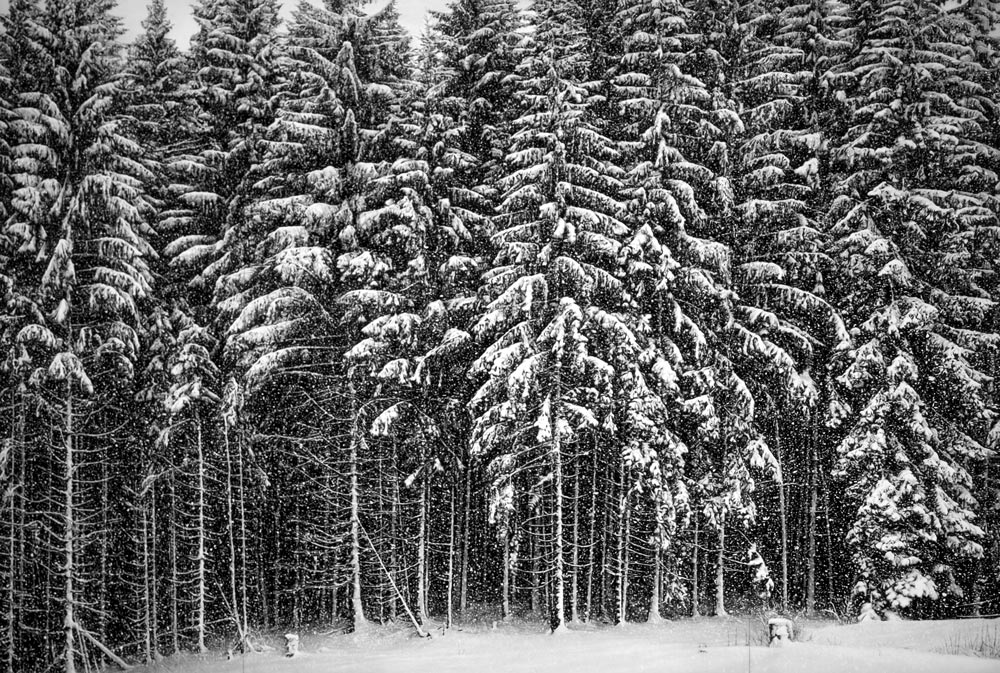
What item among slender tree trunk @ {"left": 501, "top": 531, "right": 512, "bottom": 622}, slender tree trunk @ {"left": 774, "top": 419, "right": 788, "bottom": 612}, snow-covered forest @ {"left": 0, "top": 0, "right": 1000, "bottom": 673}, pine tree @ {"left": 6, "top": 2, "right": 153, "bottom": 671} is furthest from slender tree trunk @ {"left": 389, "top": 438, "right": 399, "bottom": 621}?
slender tree trunk @ {"left": 774, "top": 419, "right": 788, "bottom": 612}

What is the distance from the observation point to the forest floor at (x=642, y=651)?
13.4 m

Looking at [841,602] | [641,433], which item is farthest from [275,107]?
[841,602]

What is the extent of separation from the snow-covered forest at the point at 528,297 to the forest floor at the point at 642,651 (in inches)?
52.7

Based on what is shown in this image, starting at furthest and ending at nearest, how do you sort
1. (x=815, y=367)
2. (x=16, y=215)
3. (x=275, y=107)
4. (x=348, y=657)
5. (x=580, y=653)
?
1. (x=275, y=107)
2. (x=815, y=367)
3. (x=16, y=215)
4. (x=348, y=657)
5. (x=580, y=653)

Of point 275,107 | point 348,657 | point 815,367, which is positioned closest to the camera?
point 348,657

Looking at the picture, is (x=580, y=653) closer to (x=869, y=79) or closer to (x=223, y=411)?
(x=223, y=411)

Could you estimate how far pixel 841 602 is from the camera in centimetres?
2467

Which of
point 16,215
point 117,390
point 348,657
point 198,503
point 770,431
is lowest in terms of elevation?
point 348,657

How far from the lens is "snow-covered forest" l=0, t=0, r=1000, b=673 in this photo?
826 inches

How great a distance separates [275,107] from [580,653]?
18.4 metres

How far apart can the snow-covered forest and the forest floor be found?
1339 mm

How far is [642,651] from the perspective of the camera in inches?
648

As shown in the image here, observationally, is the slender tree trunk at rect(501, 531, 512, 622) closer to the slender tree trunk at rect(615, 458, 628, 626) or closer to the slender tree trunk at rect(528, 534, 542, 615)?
the slender tree trunk at rect(528, 534, 542, 615)

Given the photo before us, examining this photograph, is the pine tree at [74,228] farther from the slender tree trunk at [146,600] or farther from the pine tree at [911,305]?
the pine tree at [911,305]
